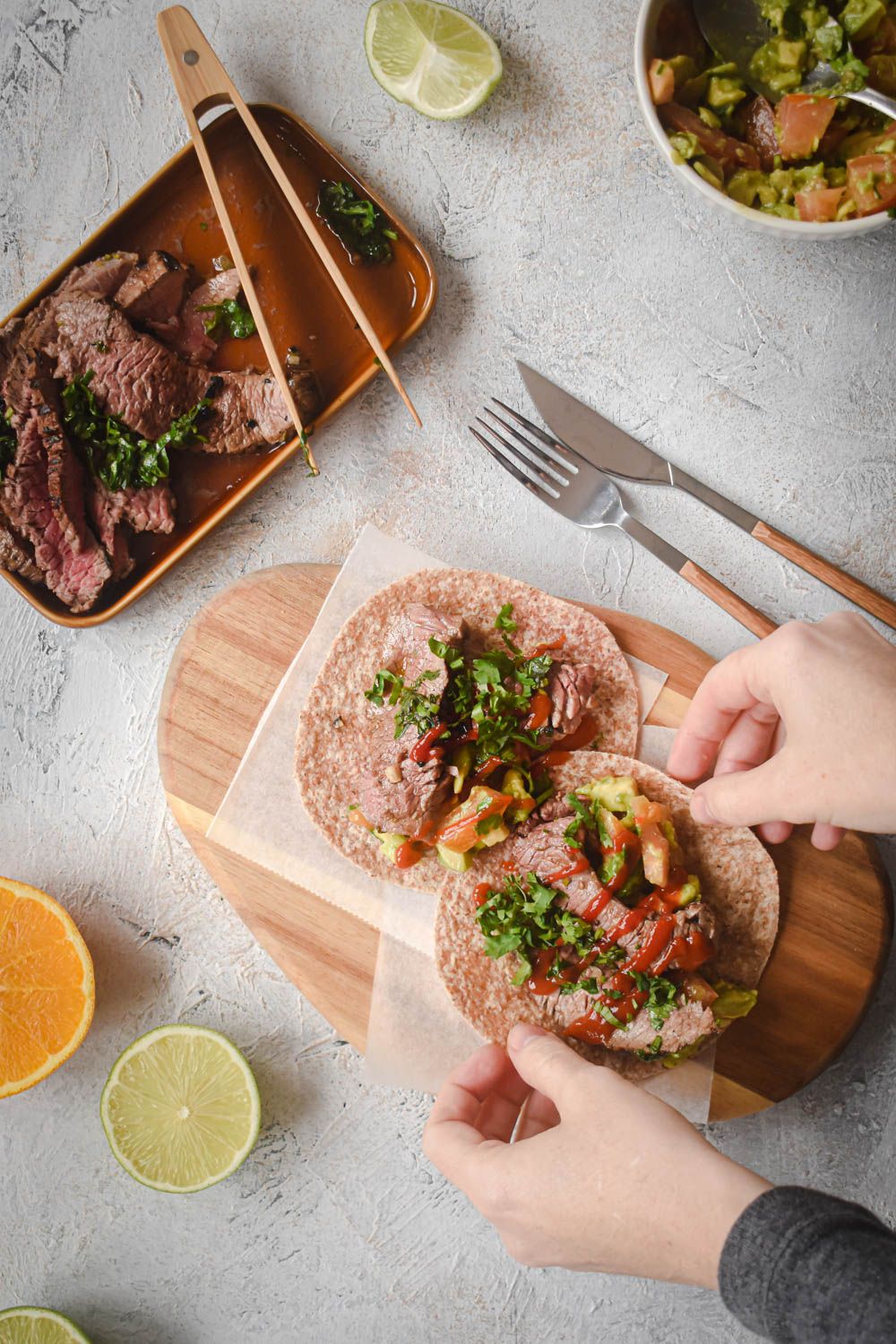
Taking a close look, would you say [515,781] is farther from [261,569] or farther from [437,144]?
[437,144]

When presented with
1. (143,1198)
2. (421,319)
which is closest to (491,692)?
(421,319)

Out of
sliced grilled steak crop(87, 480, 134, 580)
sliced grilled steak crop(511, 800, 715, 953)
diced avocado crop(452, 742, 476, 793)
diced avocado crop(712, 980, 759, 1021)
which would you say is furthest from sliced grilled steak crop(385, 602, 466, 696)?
diced avocado crop(712, 980, 759, 1021)

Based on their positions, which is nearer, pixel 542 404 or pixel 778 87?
pixel 778 87

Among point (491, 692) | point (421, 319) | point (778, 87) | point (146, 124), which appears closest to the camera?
point (778, 87)

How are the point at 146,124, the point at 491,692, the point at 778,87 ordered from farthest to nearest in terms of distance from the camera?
the point at 146,124, the point at 491,692, the point at 778,87

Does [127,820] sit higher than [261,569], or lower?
lower

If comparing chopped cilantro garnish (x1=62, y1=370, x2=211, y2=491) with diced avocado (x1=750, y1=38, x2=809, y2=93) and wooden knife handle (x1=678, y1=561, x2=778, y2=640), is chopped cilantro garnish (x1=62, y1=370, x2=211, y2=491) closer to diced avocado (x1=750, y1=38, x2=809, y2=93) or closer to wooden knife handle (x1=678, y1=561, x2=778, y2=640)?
wooden knife handle (x1=678, y1=561, x2=778, y2=640)

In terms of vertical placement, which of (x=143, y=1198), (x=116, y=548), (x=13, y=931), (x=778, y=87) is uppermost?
(x=778, y=87)

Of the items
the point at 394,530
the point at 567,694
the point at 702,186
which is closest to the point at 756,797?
the point at 567,694
